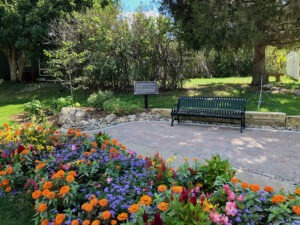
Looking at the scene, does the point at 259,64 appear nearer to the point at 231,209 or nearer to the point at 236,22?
the point at 236,22

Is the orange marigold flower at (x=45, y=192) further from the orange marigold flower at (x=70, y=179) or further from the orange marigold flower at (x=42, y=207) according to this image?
the orange marigold flower at (x=70, y=179)

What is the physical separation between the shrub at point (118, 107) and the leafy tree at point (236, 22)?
3725 mm

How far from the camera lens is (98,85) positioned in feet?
42.7

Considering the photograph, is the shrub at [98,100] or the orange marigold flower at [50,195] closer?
the orange marigold flower at [50,195]

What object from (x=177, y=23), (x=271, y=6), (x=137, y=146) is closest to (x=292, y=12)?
(x=271, y=6)

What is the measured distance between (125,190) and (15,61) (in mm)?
19512

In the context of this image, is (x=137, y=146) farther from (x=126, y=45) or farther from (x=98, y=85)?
(x=98, y=85)

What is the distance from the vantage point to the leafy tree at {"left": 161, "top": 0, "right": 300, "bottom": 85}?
9.40 meters

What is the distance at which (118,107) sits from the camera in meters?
8.72

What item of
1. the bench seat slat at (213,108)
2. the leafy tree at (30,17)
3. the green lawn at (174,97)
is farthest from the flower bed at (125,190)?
the leafy tree at (30,17)

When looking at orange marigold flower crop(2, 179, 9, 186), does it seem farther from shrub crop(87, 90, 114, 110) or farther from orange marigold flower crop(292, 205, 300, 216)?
shrub crop(87, 90, 114, 110)

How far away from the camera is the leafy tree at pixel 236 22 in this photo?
9.40 meters

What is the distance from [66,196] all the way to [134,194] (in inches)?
25.1

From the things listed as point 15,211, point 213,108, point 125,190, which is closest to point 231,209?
point 125,190
